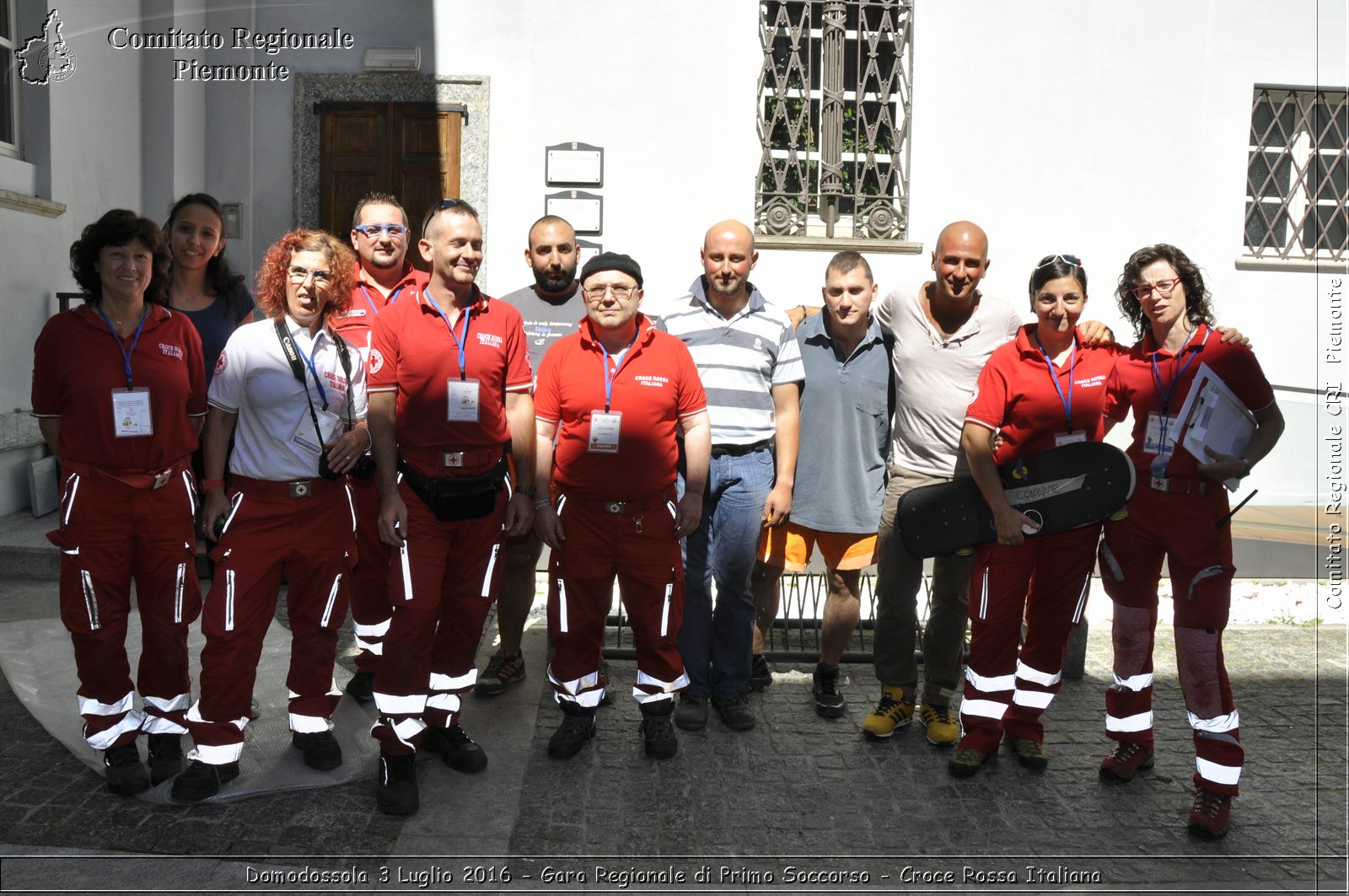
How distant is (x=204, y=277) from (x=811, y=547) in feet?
9.70

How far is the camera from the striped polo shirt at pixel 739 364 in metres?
4.79

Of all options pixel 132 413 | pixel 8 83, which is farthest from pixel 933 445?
pixel 8 83

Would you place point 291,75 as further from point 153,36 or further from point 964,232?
point 964,232

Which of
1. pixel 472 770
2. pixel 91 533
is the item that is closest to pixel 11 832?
pixel 91 533

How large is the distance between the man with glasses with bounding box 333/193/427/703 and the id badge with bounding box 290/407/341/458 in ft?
1.58

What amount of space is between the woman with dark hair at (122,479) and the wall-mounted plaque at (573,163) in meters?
5.22

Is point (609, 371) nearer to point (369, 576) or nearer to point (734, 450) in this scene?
point (734, 450)

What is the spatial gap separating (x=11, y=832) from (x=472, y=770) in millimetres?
1535

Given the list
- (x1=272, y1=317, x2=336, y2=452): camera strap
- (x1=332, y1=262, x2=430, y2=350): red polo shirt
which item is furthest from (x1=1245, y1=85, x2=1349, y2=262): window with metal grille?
(x1=272, y1=317, x2=336, y2=452): camera strap

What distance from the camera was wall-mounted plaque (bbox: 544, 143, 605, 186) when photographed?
29.4 ft

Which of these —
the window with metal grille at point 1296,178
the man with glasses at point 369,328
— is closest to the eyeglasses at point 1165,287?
the man with glasses at point 369,328

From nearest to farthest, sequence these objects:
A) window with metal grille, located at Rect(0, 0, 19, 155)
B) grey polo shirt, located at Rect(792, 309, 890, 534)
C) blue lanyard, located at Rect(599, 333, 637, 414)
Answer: blue lanyard, located at Rect(599, 333, 637, 414) < grey polo shirt, located at Rect(792, 309, 890, 534) < window with metal grille, located at Rect(0, 0, 19, 155)

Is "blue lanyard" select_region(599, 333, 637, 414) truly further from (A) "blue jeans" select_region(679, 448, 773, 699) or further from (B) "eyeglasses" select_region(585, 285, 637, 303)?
(A) "blue jeans" select_region(679, 448, 773, 699)

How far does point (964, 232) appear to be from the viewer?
15.2 ft
